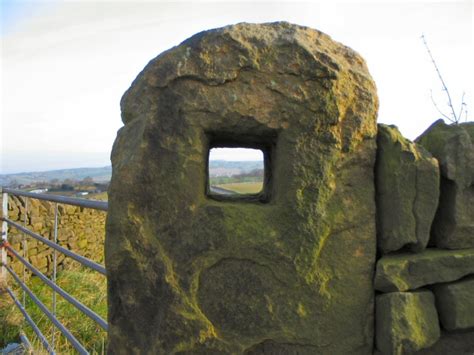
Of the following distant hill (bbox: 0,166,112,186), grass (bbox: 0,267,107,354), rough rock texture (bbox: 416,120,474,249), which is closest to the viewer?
rough rock texture (bbox: 416,120,474,249)

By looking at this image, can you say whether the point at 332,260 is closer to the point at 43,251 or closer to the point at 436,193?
the point at 436,193

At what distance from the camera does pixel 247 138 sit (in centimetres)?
171

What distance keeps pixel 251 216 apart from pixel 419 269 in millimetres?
700

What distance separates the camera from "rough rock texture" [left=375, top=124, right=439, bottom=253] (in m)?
1.63

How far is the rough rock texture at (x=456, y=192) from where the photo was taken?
5.49 ft

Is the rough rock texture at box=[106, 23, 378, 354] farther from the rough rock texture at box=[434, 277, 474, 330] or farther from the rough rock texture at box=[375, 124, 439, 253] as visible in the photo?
the rough rock texture at box=[434, 277, 474, 330]

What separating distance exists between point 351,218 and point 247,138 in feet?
1.73

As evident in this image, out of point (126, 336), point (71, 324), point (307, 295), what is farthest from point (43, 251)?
point (307, 295)

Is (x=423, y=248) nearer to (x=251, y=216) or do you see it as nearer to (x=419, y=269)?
(x=419, y=269)

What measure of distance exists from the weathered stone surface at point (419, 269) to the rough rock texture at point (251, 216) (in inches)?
2.2

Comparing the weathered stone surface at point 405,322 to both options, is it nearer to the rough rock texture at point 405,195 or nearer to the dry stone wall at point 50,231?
the rough rock texture at point 405,195

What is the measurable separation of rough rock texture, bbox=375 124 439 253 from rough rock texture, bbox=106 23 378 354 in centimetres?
7

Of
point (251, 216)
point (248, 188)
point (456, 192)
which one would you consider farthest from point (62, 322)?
point (456, 192)

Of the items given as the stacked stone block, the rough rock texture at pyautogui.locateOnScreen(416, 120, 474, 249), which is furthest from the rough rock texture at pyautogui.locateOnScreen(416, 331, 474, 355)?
the rough rock texture at pyautogui.locateOnScreen(416, 120, 474, 249)
